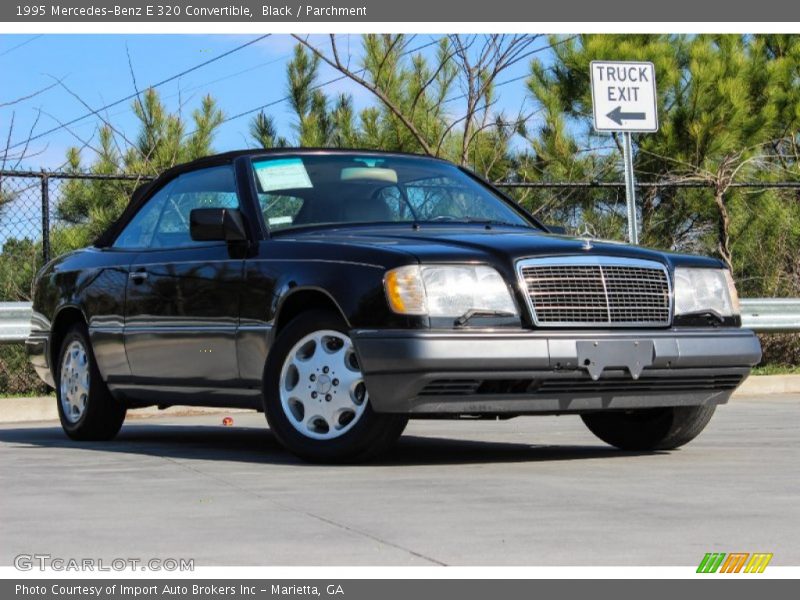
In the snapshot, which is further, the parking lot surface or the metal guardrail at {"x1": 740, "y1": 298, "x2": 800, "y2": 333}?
the metal guardrail at {"x1": 740, "y1": 298, "x2": 800, "y2": 333}

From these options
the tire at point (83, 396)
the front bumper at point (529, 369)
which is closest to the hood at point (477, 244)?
the front bumper at point (529, 369)

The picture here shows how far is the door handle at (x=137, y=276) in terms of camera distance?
29.7 ft

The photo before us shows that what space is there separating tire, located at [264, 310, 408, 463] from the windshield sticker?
1067 millimetres

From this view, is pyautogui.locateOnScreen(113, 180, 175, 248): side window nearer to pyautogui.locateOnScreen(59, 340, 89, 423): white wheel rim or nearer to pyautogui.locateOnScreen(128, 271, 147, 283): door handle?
pyautogui.locateOnScreen(128, 271, 147, 283): door handle

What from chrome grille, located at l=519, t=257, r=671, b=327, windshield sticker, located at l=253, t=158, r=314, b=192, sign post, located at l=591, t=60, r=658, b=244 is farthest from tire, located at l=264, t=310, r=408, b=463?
sign post, located at l=591, t=60, r=658, b=244

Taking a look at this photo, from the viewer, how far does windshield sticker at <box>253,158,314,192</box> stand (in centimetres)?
857

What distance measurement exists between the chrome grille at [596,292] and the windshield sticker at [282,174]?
163cm

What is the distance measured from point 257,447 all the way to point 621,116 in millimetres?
5555

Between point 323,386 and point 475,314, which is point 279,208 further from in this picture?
point 475,314

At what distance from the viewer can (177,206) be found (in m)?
9.31

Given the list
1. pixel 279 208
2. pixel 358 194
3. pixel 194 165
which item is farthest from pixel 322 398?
pixel 194 165

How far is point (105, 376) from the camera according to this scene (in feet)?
31.0

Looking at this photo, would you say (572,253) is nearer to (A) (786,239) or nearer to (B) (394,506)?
(B) (394,506)

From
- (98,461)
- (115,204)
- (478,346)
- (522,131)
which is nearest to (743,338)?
(478,346)
